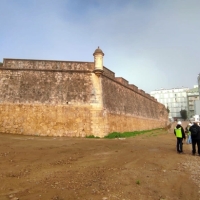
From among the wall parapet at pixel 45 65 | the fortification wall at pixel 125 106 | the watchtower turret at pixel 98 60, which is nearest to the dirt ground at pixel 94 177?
the wall parapet at pixel 45 65

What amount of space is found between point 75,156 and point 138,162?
7.91 feet

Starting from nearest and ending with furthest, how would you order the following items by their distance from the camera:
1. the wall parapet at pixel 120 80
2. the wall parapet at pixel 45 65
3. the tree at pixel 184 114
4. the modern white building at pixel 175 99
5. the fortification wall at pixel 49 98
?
1. the fortification wall at pixel 49 98
2. the wall parapet at pixel 45 65
3. the wall parapet at pixel 120 80
4. the tree at pixel 184 114
5. the modern white building at pixel 175 99

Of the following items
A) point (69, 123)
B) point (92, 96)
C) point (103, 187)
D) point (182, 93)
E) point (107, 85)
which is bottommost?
point (103, 187)

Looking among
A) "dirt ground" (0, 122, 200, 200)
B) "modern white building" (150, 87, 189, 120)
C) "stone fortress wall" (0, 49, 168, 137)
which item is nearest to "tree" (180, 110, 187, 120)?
"modern white building" (150, 87, 189, 120)

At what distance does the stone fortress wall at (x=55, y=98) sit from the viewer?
50.2 ft

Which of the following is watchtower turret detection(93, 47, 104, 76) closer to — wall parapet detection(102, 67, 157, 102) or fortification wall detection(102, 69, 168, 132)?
wall parapet detection(102, 67, 157, 102)

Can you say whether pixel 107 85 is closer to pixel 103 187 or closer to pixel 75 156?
pixel 75 156

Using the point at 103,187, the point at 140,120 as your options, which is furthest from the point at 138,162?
the point at 140,120

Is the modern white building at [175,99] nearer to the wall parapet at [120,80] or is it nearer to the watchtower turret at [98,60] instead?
the wall parapet at [120,80]

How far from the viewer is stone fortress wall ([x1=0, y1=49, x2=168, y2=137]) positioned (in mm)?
15289

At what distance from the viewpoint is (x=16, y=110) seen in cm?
1532

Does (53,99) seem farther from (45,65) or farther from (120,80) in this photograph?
(120,80)

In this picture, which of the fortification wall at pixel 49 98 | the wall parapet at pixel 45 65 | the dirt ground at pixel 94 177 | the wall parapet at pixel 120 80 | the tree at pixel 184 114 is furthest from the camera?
the tree at pixel 184 114

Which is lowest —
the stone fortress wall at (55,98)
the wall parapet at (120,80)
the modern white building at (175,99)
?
the stone fortress wall at (55,98)
